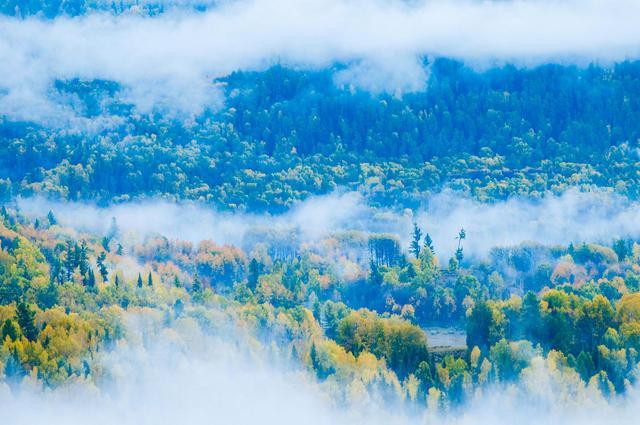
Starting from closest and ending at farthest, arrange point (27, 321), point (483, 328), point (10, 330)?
point (10, 330)
point (27, 321)
point (483, 328)

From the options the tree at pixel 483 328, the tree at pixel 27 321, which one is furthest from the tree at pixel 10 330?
the tree at pixel 483 328

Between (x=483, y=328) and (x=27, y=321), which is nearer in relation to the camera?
(x=27, y=321)

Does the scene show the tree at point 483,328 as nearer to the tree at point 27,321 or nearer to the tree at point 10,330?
the tree at point 27,321

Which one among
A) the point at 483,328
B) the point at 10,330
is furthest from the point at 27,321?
the point at 483,328

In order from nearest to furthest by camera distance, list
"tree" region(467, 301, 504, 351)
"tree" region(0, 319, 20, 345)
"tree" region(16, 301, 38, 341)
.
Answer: "tree" region(0, 319, 20, 345) < "tree" region(16, 301, 38, 341) < "tree" region(467, 301, 504, 351)

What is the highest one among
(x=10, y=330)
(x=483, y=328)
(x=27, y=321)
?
(x=27, y=321)

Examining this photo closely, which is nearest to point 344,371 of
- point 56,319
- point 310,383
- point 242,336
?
point 310,383

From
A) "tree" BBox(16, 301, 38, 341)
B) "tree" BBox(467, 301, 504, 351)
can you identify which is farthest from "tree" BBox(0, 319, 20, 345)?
"tree" BBox(467, 301, 504, 351)

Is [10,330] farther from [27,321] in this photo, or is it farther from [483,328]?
[483,328]

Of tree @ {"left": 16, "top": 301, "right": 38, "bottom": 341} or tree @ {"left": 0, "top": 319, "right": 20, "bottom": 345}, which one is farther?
tree @ {"left": 16, "top": 301, "right": 38, "bottom": 341}

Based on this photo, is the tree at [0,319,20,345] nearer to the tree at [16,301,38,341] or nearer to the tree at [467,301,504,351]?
the tree at [16,301,38,341]
